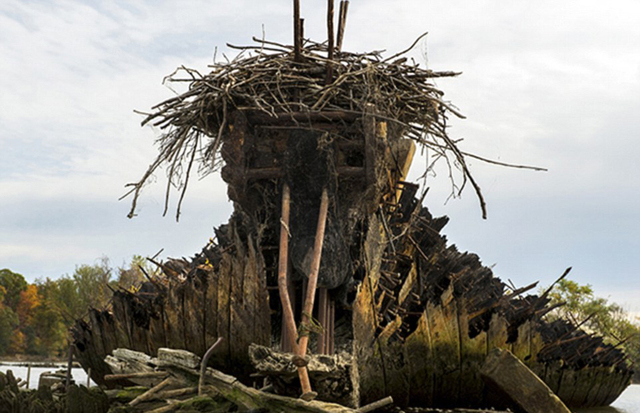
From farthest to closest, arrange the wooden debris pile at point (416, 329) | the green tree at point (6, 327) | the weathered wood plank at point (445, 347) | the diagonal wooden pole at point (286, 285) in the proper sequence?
the green tree at point (6, 327) → the weathered wood plank at point (445, 347) → the wooden debris pile at point (416, 329) → the diagonal wooden pole at point (286, 285)

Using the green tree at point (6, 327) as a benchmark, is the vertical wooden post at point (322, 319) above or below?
below

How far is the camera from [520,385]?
9.77 meters

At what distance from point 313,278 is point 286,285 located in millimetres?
387

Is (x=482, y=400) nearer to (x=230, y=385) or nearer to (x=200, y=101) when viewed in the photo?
(x=230, y=385)

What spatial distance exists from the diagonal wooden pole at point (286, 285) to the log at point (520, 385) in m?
2.73

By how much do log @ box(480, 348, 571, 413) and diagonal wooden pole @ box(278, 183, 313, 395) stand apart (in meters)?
2.73

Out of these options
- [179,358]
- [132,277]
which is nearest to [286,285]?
[179,358]

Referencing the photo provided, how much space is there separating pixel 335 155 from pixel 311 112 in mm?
721

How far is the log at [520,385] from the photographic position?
9672 millimetres

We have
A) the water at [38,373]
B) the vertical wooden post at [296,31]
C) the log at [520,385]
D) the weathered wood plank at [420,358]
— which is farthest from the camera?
the water at [38,373]

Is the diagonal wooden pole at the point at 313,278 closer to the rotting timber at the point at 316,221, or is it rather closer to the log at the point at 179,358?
the rotting timber at the point at 316,221

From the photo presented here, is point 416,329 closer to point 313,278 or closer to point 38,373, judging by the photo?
point 313,278

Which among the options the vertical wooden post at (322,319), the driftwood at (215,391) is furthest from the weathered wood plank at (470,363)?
the driftwood at (215,391)

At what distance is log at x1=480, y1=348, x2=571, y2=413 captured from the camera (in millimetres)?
9672
